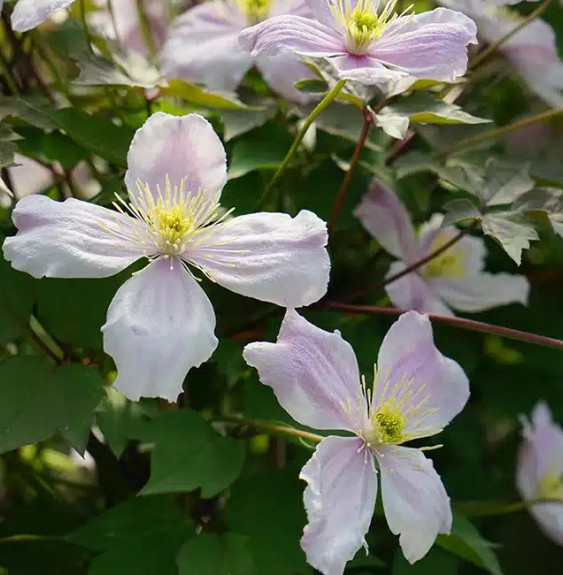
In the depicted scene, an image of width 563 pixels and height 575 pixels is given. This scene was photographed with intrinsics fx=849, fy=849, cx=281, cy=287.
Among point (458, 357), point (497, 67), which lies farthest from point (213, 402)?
point (497, 67)

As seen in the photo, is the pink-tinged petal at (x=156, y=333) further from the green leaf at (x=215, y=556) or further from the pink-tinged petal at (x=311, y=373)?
the green leaf at (x=215, y=556)

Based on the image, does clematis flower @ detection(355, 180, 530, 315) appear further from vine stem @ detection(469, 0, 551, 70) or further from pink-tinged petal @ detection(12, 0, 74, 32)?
pink-tinged petal @ detection(12, 0, 74, 32)

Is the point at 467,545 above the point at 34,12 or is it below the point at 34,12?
below

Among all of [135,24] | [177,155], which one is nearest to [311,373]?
[177,155]

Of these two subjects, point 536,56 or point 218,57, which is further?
point 536,56

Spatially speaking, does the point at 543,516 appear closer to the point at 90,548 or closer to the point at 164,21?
the point at 90,548

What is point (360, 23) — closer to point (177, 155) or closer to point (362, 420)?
point (177, 155)
